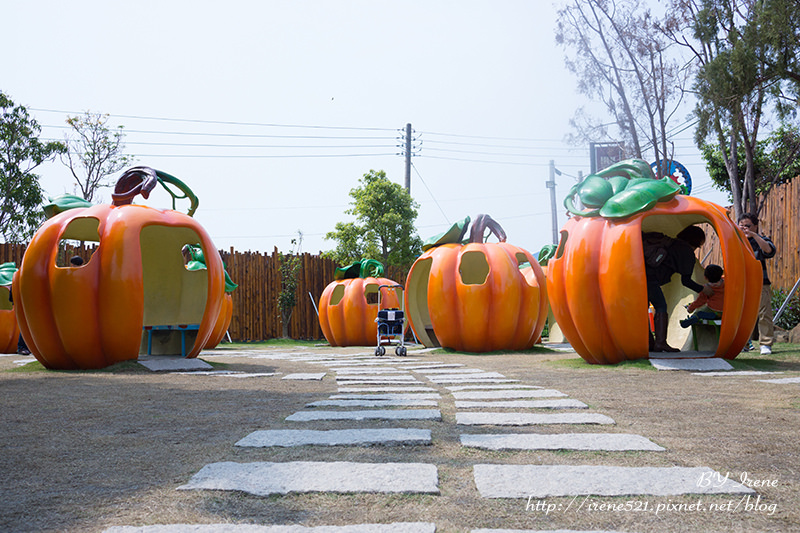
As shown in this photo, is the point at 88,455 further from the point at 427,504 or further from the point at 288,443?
the point at 427,504

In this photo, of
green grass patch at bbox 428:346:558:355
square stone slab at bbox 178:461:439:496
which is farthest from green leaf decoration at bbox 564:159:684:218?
square stone slab at bbox 178:461:439:496

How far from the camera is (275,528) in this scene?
5.64ft

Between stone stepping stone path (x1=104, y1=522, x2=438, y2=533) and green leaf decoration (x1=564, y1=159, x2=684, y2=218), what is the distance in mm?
5639

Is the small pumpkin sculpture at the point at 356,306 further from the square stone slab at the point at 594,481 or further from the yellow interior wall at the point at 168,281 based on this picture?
the square stone slab at the point at 594,481

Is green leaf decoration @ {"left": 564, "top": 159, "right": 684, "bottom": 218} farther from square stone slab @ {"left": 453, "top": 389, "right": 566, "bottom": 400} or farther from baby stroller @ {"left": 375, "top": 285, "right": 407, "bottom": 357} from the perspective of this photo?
baby stroller @ {"left": 375, "top": 285, "right": 407, "bottom": 357}

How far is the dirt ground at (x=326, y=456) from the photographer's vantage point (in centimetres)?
183

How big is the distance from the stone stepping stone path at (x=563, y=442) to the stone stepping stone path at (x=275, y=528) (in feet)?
3.55

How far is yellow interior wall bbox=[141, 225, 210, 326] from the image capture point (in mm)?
9602

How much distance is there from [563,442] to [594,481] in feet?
2.17

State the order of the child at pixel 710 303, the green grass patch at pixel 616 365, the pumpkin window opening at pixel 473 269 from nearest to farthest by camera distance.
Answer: the green grass patch at pixel 616 365, the child at pixel 710 303, the pumpkin window opening at pixel 473 269

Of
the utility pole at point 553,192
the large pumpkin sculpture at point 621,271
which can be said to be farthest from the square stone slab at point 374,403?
the utility pole at point 553,192

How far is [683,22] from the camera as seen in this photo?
13.5 m

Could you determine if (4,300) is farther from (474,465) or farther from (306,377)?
(474,465)

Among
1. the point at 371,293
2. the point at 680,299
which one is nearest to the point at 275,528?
the point at 680,299
